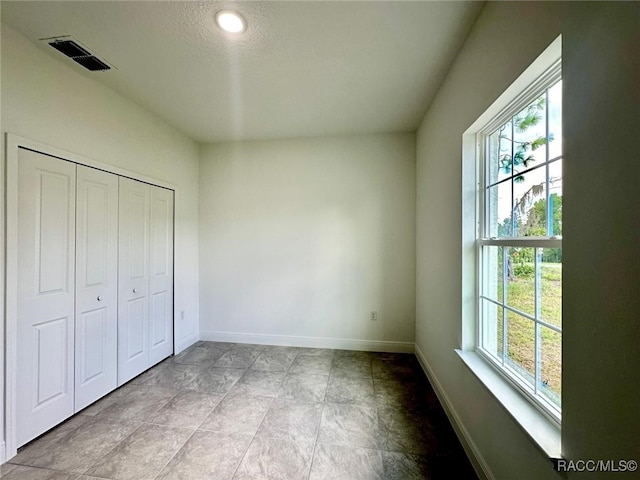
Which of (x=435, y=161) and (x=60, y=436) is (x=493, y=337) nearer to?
(x=435, y=161)

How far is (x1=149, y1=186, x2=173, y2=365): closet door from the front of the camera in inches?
108

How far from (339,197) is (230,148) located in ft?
5.29

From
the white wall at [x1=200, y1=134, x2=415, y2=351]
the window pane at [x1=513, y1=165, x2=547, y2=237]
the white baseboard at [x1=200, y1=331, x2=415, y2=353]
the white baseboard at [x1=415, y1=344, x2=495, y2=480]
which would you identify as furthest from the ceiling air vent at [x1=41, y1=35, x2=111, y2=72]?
the white baseboard at [x1=415, y1=344, x2=495, y2=480]

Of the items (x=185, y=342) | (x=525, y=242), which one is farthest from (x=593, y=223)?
(x=185, y=342)

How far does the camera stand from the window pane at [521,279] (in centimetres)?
123

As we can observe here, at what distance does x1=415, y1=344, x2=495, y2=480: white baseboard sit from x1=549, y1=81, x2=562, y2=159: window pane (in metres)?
1.62

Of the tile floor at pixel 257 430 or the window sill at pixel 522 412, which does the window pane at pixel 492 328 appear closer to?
the window sill at pixel 522 412

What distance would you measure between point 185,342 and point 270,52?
3.25 m

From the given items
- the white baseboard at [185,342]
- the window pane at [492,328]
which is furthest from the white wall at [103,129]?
the window pane at [492,328]

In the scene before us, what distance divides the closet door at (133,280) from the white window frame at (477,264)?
2.86m

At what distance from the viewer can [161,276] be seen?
9.43ft

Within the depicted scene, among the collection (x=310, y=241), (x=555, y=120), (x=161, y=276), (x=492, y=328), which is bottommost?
(x=492, y=328)

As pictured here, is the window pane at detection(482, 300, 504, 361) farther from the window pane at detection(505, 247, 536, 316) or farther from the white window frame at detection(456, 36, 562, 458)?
the window pane at detection(505, 247, 536, 316)

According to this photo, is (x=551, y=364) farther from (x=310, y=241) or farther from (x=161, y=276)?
(x=161, y=276)
